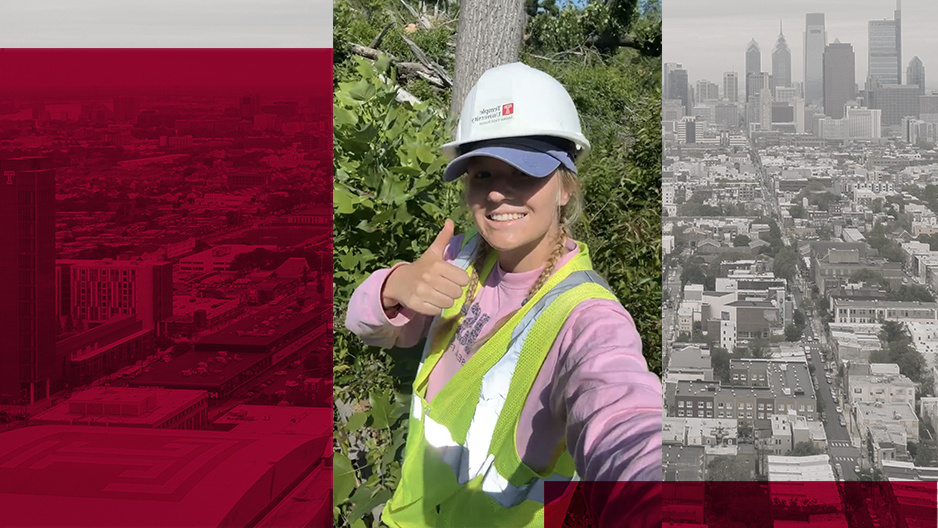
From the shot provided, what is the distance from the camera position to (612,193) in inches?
102

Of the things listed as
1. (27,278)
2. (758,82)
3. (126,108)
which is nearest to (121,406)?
(27,278)

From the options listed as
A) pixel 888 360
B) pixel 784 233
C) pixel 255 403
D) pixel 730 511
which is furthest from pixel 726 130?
pixel 255 403

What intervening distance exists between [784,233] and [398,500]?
101 centimetres

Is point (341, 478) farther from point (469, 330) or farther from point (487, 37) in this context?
point (487, 37)

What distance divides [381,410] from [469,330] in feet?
2.57

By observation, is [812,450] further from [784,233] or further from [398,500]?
[398,500]

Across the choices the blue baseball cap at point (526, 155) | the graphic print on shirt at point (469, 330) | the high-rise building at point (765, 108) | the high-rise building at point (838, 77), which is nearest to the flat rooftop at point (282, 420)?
the graphic print on shirt at point (469, 330)

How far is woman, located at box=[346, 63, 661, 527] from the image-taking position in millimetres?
1399

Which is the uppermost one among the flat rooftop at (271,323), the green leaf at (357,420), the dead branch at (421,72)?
the dead branch at (421,72)

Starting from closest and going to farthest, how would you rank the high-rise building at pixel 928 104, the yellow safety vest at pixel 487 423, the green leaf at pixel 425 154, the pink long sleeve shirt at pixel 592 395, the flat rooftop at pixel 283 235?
the pink long sleeve shirt at pixel 592 395 → the yellow safety vest at pixel 487 423 → the high-rise building at pixel 928 104 → the flat rooftop at pixel 283 235 → the green leaf at pixel 425 154

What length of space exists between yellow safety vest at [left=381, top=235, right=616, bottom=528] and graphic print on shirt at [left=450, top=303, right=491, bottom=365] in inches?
1.3

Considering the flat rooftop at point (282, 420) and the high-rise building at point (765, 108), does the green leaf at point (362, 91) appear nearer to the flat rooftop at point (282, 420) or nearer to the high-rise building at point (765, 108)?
the flat rooftop at point (282, 420)

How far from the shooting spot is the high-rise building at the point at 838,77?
6.30 ft

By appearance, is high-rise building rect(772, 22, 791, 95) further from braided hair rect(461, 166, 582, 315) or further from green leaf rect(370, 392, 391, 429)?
green leaf rect(370, 392, 391, 429)
